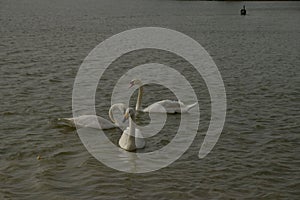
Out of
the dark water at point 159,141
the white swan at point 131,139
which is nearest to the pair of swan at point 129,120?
the white swan at point 131,139

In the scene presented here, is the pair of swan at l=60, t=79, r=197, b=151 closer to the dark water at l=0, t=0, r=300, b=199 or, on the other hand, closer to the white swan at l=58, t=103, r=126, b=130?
the white swan at l=58, t=103, r=126, b=130

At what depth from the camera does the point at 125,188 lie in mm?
8352

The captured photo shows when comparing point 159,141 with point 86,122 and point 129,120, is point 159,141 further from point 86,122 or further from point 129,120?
point 86,122

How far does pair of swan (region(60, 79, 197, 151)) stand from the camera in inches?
401

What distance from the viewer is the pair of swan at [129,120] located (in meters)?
10.2

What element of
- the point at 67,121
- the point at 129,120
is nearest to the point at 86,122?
the point at 67,121

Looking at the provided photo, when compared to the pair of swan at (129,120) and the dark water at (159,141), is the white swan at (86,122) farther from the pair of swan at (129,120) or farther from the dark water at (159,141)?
the dark water at (159,141)

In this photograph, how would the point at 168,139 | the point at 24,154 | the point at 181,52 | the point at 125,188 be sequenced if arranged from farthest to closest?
the point at 181,52, the point at 168,139, the point at 24,154, the point at 125,188

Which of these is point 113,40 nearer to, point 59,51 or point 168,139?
point 59,51

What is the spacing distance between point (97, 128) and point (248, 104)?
497cm

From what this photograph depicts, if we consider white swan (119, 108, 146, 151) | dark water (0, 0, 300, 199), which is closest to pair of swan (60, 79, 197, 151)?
white swan (119, 108, 146, 151)

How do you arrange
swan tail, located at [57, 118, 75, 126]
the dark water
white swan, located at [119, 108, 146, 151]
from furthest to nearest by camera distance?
swan tail, located at [57, 118, 75, 126] → white swan, located at [119, 108, 146, 151] → the dark water

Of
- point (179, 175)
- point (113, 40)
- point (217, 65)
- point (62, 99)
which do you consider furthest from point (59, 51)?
point (179, 175)

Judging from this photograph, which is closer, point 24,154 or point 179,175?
point 179,175
